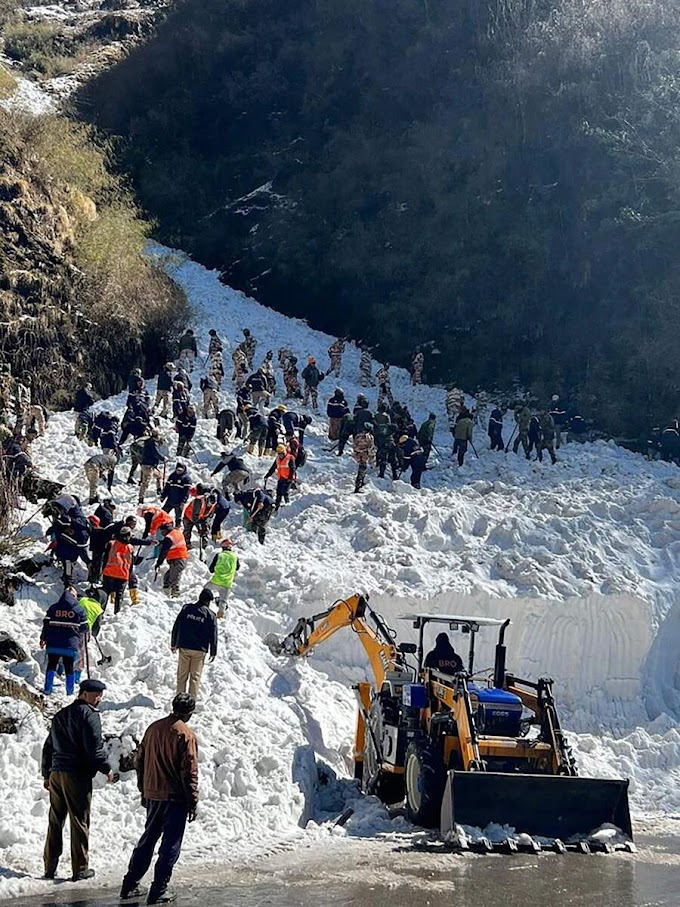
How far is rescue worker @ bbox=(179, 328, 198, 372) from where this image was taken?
33281 millimetres

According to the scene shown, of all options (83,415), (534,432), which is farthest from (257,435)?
(534,432)

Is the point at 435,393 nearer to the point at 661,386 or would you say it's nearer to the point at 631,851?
the point at 661,386

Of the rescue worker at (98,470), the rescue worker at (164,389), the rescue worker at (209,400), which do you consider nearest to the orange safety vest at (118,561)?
the rescue worker at (98,470)

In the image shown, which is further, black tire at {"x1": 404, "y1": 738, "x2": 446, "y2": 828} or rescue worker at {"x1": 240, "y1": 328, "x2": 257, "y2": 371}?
rescue worker at {"x1": 240, "y1": 328, "x2": 257, "y2": 371}

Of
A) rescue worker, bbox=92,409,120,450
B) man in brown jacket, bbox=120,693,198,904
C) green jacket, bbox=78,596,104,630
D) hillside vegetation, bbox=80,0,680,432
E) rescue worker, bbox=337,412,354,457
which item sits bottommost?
man in brown jacket, bbox=120,693,198,904

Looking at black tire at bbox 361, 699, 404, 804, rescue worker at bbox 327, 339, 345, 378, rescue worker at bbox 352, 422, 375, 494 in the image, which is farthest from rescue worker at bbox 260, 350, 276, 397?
black tire at bbox 361, 699, 404, 804

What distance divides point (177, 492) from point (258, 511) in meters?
1.59

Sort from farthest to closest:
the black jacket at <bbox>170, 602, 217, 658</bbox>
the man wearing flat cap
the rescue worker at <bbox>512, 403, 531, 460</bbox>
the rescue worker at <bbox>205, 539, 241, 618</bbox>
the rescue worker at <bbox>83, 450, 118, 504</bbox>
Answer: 1. the rescue worker at <bbox>512, 403, 531, 460</bbox>
2. the rescue worker at <bbox>83, 450, 118, 504</bbox>
3. the rescue worker at <bbox>205, 539, 241, 618</bbox>
4. the black jacket at <bbox>170, 602, 217, 658</bbox>
5. the man wearing flat cap

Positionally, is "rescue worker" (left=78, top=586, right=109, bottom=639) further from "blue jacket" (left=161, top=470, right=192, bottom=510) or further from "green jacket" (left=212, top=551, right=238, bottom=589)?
"blue jacket" (left=161, top=470, right=192, bottom=510)

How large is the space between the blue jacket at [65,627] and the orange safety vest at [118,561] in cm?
236

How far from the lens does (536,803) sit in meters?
11.1

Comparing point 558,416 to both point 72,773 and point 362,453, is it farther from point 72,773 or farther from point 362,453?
point 72,773

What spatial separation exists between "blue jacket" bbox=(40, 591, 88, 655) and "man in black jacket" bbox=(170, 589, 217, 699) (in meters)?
1.10

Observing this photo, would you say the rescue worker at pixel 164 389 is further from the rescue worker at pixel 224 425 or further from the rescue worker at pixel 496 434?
the rescue worker at pixel 496 434
